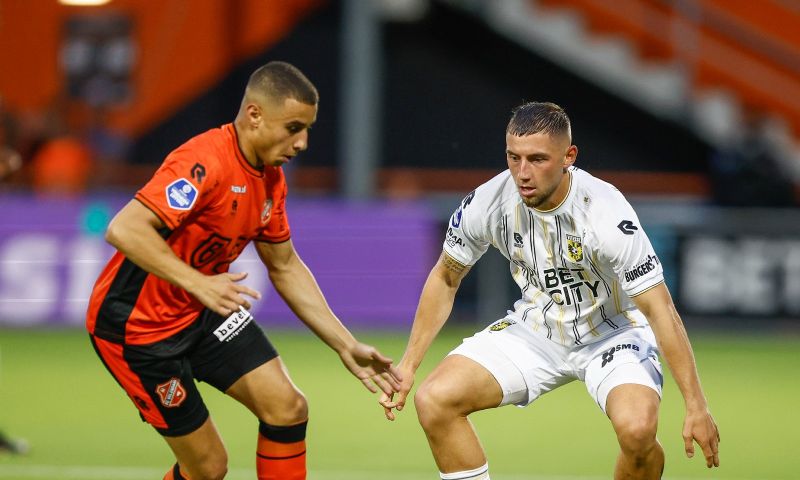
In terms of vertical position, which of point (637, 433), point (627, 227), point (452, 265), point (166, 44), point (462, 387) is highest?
point (627, 227)

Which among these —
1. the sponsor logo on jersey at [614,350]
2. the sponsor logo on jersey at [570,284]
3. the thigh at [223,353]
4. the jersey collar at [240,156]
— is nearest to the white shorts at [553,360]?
the sponsor logo on jersey at [614,350]

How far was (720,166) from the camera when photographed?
15.5m

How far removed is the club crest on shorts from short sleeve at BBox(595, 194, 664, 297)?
6.63 feet

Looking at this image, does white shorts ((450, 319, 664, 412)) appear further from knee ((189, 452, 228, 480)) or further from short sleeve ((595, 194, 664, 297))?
knee ((189, 452, 228, 480))

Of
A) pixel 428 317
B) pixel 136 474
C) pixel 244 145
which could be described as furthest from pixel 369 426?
pixel 244 145

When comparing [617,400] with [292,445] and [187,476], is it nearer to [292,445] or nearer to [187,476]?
[292,445]

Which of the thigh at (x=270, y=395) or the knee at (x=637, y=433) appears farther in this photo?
the thigh at (x=270, y=395)

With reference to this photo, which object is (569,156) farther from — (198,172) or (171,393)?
(171,393)

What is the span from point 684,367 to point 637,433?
35 cm

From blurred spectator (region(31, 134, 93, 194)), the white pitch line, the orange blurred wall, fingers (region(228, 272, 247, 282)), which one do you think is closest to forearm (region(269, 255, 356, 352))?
fingers (region(228, 272, 247, 282))

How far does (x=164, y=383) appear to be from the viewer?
588 centimetres

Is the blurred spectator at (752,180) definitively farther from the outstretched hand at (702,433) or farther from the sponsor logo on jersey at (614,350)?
the outstretched hand at (702,433)

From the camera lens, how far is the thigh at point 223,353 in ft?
19.6

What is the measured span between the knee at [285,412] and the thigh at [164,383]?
0.94ft
